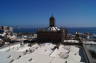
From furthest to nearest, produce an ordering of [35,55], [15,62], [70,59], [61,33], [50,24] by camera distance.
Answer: [50,24]
[61,33]
[35,55]
[70,59]
[15,62]

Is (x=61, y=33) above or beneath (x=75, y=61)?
above

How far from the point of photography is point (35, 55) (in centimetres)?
1769

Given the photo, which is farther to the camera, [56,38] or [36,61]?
[56,38]

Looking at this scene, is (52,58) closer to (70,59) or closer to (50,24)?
(70,59)

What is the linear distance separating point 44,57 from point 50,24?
15141 mm

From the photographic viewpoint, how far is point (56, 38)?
2659 centimetres

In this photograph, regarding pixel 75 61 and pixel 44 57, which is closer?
pixel 75 61

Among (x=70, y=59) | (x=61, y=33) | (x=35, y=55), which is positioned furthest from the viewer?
(x=61, y=33)

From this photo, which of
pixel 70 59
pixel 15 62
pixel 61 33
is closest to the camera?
pixel 15 62

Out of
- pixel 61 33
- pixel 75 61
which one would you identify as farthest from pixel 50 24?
pixel 75 61

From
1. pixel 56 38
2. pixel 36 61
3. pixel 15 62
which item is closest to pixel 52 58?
pixel 36 61

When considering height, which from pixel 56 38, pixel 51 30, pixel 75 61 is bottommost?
pixel 75 61

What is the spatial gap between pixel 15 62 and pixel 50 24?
17467 millimetres

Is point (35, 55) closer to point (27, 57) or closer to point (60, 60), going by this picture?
point (27, 57)
